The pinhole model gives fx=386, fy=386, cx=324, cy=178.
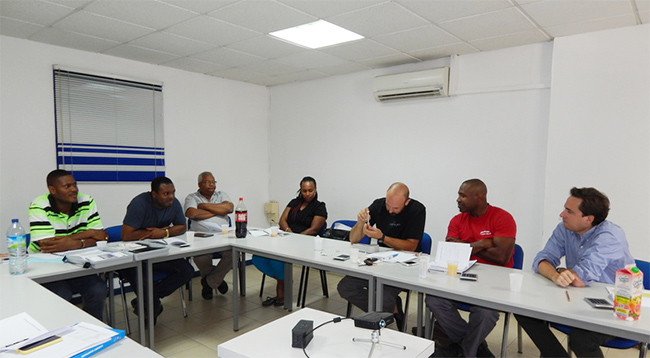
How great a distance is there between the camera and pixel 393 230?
3199mm

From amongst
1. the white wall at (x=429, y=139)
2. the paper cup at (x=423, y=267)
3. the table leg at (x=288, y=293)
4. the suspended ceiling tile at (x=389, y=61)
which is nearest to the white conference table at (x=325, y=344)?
the paper cup at (x=423, y=267)

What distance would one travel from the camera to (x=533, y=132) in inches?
149

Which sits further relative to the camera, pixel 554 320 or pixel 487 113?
pixel 487 113

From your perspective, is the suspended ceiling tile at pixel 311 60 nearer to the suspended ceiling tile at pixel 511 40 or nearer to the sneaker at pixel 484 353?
the suspended ceiling tile at pixel 511 40

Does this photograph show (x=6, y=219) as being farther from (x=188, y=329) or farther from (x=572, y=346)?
(x=572, y=346)

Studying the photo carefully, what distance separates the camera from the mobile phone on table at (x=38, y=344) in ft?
4.15

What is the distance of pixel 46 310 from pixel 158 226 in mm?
1863

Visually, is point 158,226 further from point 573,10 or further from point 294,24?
Result: point 573,10

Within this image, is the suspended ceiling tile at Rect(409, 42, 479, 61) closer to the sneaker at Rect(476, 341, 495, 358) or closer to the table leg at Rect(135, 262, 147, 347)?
the sneaker at Rect(476, 341, 495, 358)

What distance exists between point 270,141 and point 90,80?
2.55 m

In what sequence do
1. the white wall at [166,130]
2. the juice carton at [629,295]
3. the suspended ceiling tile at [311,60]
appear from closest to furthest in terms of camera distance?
1. the juice carton at [629,295]
2. the white wall at [166,130]
3. the suspended ceiling tile at [311,60]

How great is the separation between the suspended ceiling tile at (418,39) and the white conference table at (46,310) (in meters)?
3.11

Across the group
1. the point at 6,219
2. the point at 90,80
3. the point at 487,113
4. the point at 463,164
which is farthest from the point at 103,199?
the point at 487,113

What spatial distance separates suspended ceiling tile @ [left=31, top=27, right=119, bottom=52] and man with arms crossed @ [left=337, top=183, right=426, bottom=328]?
118 inches
